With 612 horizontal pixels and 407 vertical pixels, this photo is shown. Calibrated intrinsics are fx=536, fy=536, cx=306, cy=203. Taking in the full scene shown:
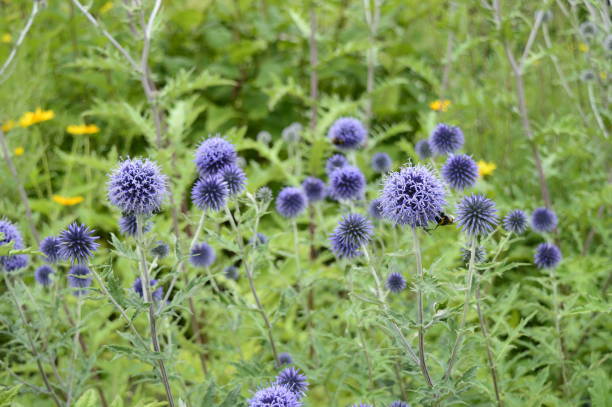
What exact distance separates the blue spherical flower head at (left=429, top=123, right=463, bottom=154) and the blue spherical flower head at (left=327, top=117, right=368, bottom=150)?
0.54m

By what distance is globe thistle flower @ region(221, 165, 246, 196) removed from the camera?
6.98 feet

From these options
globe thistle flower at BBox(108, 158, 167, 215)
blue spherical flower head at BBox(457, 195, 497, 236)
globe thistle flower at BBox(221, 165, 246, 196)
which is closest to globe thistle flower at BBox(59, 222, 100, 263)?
globe thistle flower at BBox(108, 158, 167, 215)

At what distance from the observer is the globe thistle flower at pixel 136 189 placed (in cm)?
171

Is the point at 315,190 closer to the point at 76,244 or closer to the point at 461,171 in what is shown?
the point at 461,171

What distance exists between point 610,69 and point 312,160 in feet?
5.86

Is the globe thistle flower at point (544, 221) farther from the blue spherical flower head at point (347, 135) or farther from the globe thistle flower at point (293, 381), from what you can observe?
the globe thistle flower at point (293, 381)

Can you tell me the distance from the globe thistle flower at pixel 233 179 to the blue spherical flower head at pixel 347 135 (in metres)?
0.91

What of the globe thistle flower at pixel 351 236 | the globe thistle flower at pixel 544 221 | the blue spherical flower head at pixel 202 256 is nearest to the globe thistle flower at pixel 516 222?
the globe thistle flower at pixel 544 221

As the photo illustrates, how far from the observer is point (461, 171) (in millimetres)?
2176

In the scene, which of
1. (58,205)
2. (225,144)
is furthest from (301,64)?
(225,144)

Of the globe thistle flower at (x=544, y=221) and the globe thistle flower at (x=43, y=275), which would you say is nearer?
the globe thistle flower at (x=544, y=221)

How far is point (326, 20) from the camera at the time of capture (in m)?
6.06

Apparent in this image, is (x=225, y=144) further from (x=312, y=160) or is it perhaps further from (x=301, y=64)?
(x=301, y=64)

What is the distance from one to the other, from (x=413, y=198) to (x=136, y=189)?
87 centimetres
